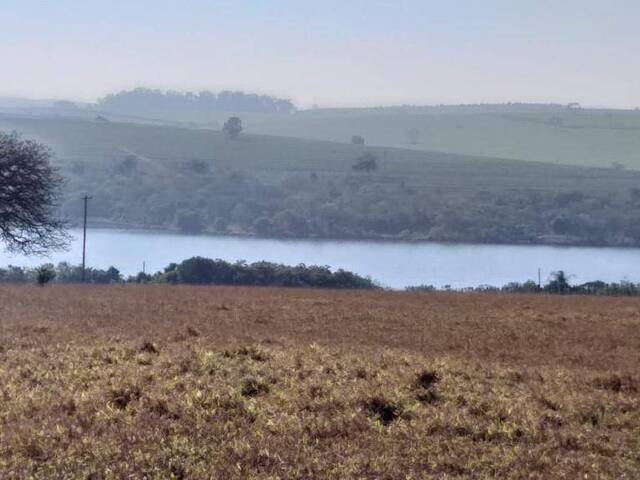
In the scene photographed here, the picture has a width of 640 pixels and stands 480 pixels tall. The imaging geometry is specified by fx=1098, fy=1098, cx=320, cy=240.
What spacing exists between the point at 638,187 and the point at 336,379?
69.7m

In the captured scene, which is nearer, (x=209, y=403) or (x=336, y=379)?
(x=209, y=403)

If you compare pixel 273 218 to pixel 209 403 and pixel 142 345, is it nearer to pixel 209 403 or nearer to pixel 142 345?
pixel 142 345

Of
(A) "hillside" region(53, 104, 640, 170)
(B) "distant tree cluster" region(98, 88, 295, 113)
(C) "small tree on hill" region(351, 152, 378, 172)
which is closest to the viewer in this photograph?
(C) "small tree on hill" region(351, 152, 378, 172)

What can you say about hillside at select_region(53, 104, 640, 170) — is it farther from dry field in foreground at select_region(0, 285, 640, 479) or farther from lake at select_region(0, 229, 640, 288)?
dry field in foreground at select_region(0, 285, 640, 479)

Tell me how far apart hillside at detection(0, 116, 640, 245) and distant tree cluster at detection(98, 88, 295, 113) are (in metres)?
70.8

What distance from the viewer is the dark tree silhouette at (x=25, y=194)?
111ft

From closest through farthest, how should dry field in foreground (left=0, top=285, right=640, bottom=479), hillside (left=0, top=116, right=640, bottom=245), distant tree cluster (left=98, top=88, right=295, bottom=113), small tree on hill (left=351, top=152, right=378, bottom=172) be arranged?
dry field in foreground (left=0, top=285, right=640, bottom=479) < hillside (left=0, top=116, right=640, bottom=245) < small tree on hill (left=351, top=152, right=378, bottom=172) < distant tree cluster (left=98, top=88, right=295, bottom=113)

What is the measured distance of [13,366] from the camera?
13641mm

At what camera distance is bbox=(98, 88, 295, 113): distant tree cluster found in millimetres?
168375

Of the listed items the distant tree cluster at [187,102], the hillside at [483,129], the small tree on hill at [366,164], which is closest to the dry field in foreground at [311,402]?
the small tree on hill at [366,164]

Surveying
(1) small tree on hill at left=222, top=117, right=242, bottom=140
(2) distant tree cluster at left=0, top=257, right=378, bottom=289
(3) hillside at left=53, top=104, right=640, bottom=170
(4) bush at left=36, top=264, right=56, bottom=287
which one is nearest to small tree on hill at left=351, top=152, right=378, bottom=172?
(1) small tree on hill at left=222, top=117, right=242, bottom=140

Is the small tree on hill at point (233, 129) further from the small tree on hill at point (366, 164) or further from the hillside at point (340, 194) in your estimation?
the small tree on hill at point (366, 164)

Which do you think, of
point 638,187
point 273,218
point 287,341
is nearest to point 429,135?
point 638,187

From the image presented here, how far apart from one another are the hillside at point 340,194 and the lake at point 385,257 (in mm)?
3029
